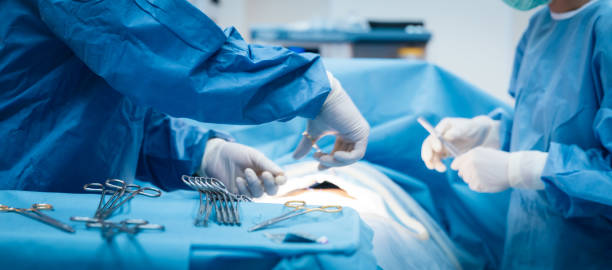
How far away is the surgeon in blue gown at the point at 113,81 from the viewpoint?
2.76ft

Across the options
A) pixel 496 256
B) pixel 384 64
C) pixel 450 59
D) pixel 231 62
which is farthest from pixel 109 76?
pixel 450 59

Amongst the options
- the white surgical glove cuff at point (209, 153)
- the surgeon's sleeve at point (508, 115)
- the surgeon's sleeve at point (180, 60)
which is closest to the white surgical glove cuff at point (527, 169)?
the surgeon's sleeve at point (508, 115)

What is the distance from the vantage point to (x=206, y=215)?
28.2 inches

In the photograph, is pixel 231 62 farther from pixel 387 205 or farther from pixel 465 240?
pixel 465 240

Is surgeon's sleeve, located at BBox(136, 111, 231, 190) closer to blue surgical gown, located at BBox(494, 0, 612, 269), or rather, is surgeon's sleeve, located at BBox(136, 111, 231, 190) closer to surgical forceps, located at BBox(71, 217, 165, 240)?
surgical forceps, located at BBox(71, 217, 165, 240)

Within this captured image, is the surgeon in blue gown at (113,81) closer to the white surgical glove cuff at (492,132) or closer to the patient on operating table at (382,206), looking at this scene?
the patient on operating table at (382,206)

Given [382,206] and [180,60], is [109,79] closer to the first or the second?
[180,60]

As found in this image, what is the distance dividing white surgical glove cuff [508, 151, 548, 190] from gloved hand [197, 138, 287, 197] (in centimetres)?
59

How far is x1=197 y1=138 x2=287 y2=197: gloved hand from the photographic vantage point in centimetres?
116

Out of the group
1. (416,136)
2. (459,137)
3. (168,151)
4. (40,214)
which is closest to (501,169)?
(459,137)

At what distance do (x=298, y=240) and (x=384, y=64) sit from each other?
1226 millimetres

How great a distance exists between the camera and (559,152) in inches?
41.9

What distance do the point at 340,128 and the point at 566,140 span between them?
1.91 feet

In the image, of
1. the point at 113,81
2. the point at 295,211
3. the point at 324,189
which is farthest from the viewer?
the point at 324,189
